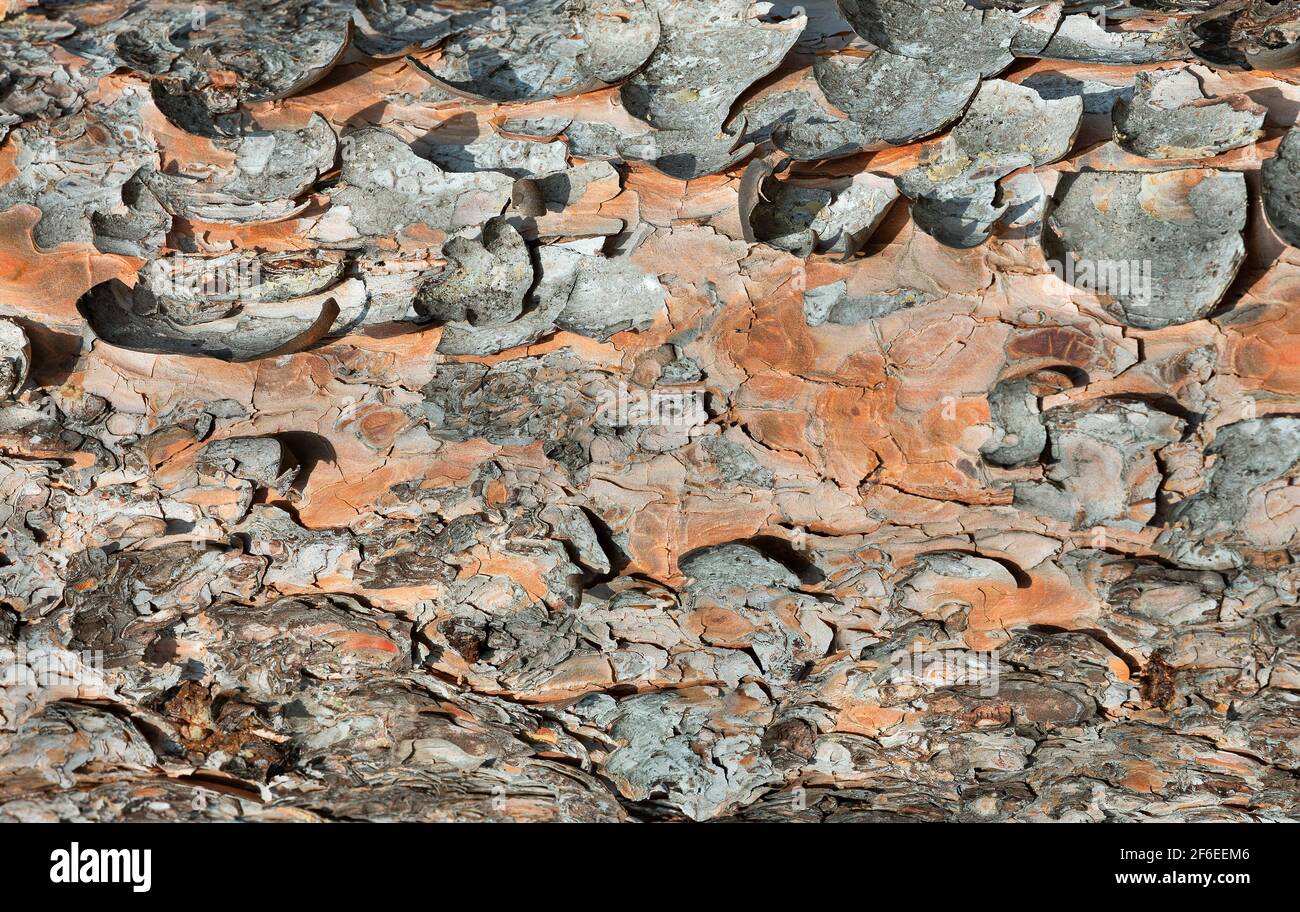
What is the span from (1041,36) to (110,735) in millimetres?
1981

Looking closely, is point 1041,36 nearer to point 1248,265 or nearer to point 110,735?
point 1248,265

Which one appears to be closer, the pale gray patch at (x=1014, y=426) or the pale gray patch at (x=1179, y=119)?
the pale gray patch at (x=1179, y=119)

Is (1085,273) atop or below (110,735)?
atop

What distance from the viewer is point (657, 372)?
1461 mm

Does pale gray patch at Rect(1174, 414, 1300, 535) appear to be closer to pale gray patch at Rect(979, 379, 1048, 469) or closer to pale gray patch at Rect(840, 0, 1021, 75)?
pale gray patch at Rect(979, 379, 1048, 469)

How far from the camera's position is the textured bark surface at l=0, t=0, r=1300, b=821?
129 centimetres

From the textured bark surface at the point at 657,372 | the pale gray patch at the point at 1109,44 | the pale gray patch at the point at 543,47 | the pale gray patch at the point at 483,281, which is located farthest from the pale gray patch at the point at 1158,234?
the pale gray patch at the point at 483,281

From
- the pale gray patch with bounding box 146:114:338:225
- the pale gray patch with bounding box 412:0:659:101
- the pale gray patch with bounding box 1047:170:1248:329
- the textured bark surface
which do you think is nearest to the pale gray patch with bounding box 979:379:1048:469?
the textured bark surface

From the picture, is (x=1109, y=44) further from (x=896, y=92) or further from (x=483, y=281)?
(x=483, y=281)

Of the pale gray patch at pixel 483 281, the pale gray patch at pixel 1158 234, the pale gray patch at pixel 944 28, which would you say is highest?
the pale gray patch at pixel 944 28

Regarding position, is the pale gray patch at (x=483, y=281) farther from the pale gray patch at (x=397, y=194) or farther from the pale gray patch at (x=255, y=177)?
the pale gray patch at (x=255, y=177)

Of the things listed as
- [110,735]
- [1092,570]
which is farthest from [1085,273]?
[110,735]

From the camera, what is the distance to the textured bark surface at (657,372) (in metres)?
1.29

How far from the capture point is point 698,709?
1815 mm
